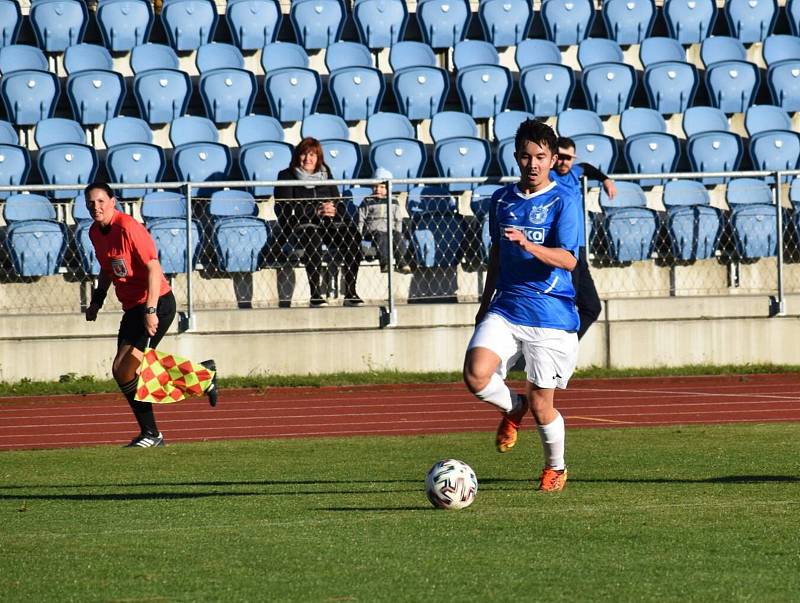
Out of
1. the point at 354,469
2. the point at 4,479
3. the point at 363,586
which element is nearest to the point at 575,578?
the point at 363,586

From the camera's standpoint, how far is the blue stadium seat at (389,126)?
61.6 ft

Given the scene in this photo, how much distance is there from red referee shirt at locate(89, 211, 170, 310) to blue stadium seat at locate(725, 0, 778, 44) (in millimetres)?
12735

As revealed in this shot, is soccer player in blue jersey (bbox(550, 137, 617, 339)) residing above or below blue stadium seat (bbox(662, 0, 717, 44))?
below

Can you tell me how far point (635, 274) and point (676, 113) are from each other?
4065 mm

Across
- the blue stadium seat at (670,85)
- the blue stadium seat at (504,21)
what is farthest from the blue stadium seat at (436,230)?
the blue stadium seat at (504,21)

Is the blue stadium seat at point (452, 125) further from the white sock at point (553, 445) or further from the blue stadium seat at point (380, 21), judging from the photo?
the white sock at point (553, 445)

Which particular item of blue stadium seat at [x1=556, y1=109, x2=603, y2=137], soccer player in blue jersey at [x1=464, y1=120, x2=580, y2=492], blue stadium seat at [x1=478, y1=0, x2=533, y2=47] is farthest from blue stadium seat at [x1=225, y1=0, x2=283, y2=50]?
soccer player in blue jersey at [x1=464, y1=120, x2=580, y2=492]

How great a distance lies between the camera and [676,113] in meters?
19.9

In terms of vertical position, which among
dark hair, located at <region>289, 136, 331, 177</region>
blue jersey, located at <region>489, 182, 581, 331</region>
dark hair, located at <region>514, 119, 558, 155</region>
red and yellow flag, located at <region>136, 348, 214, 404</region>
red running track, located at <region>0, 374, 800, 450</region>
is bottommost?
red running track, located at <region>0, 374, 800, 450</region>

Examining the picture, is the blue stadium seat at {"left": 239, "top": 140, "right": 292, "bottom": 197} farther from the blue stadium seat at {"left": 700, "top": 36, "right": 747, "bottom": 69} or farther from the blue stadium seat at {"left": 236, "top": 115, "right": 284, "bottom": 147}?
the blue stadium seat at {"left": 700, "top": 36, "right": 747, "bottom": 69}

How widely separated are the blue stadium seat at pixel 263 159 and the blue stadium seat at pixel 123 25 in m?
3.17

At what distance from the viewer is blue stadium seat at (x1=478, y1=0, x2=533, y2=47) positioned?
67.2ft

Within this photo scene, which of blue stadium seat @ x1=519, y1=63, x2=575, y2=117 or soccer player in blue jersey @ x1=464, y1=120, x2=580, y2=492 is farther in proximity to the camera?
blue stadium seat @ x1=519, y1=63, x2=575, y2=117

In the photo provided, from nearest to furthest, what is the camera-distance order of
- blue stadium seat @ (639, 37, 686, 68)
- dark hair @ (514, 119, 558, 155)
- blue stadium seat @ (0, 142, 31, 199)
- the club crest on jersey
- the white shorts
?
dark hair @ (514, 119, 558, 155) → the white shorts → the club crest on jersey → blue stadium seat @ (0, 142, 31, 199) → blue stadium seat @ (639, 37, 686, 68)
